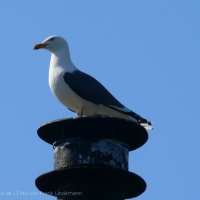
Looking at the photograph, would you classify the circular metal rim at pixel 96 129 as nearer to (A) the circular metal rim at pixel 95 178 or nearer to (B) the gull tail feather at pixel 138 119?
(A) the circular metal rim at pixel 95 178

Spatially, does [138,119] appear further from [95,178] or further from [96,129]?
[95,178]

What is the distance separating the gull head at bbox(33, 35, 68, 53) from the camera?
10875 millimetres

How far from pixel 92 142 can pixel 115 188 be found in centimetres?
47

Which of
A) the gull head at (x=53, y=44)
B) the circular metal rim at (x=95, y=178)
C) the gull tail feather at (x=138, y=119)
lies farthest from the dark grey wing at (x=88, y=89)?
the circular metal rim at (x=95, y=178)

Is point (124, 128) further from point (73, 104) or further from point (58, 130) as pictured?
point (73, 104)

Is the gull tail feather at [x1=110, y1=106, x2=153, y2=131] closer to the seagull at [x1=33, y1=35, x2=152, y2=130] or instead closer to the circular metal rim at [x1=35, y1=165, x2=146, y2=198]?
the seagull at [x1=33, y1=35, x2=152, y2=130]

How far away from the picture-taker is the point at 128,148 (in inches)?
245

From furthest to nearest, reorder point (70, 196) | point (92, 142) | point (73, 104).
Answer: point (73, 104) → point (92, 142) → point (70, 196)

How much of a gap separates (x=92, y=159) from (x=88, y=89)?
4.20 meters

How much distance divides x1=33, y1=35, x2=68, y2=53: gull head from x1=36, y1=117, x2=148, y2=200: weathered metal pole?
474 cm

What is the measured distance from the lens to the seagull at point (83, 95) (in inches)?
382

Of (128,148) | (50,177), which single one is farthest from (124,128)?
(50,177)

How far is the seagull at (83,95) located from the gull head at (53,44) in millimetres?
706

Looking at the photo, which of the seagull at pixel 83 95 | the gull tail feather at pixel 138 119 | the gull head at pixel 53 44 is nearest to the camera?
the gull tail feather at pixel 138 119
